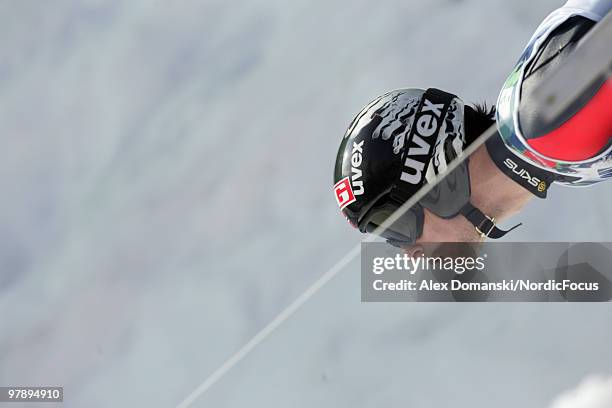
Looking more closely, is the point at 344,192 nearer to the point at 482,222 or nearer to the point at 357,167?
the point at 357,167

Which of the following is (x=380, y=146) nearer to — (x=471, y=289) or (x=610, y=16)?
(x=471, y=289)

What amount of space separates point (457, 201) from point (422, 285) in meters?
1.31

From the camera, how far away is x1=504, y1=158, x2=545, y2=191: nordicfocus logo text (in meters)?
5.10

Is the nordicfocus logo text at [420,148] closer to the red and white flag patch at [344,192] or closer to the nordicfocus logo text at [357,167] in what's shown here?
the nordicfocus logo text at [357,167]

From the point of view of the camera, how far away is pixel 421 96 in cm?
587

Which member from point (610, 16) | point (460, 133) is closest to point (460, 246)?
point (460, 133)

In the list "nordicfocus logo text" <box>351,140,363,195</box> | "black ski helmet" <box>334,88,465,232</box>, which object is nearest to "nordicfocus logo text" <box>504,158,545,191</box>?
"black ski helmet" <box>334,88,465,232</box>

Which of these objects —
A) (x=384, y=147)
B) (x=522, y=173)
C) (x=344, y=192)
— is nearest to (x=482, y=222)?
(x=522, y=173)

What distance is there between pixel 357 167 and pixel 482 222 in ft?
3.70

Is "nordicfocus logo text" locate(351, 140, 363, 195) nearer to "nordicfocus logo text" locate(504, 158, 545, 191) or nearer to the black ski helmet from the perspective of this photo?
the black ski helmet

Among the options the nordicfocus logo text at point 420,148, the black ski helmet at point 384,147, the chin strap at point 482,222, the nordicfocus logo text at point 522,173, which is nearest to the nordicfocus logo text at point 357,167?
the black ski helmet at point 384,147

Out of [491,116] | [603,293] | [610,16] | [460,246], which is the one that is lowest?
[603,293]

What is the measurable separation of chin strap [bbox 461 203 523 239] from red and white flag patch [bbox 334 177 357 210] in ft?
3.04

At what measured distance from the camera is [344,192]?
5980 mm
